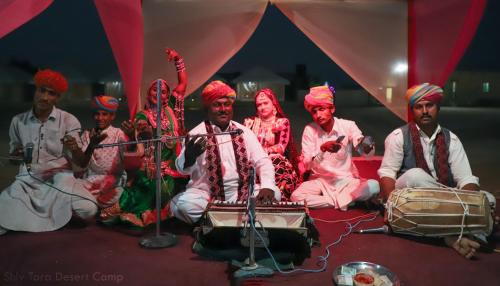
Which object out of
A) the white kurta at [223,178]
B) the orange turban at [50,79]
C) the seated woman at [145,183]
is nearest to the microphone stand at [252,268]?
the white kurta at [223,178]

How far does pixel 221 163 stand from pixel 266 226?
3.81 ft

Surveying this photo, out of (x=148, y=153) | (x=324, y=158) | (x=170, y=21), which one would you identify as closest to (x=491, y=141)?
(x=324, y=158)

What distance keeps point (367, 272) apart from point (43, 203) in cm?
320

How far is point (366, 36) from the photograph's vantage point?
6152mm

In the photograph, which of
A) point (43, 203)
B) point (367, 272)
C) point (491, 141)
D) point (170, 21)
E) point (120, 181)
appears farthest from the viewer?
point (491, 141)

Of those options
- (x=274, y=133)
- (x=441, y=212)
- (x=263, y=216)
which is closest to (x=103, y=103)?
(x=274, y=133)

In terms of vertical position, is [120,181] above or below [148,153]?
below

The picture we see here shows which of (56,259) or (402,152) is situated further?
(402,152)

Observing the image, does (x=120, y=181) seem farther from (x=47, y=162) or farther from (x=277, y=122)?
(x=277, y=122)

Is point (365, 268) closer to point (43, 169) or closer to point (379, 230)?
point (379, 230)

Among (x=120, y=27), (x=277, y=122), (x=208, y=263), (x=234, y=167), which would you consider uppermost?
(x=120, y=27)

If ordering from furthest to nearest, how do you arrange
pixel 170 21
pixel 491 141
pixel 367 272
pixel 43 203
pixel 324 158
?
pixel 491 141 < pixel 170 21 < pixel 324 158 < pixel 43 203 < pixel 367 272

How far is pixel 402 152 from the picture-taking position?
14.5ft

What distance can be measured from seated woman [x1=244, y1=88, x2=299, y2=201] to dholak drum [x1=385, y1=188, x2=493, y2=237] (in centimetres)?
166
